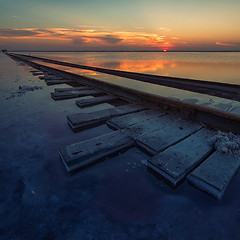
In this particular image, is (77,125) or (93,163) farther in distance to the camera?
(77,125)

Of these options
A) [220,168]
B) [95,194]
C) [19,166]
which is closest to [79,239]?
[95,194]

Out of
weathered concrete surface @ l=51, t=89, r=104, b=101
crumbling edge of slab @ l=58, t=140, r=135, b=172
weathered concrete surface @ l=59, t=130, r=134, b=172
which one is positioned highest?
weathered concrete surface @ l=59, t=130, r=134, b=172

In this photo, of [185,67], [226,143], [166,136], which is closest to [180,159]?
[166,136]

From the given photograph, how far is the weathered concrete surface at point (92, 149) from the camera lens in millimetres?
1902

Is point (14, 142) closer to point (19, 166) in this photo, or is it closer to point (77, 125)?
point (19, 166)

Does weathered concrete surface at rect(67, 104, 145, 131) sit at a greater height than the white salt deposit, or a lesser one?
lesser

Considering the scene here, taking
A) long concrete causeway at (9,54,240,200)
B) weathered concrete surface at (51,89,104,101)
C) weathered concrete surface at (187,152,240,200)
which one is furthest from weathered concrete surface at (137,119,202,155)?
weathered concrete surface at (51,89,104,101)

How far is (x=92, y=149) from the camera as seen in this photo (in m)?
2.08

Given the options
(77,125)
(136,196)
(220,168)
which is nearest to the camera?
(136,196)

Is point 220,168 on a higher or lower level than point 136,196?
higher

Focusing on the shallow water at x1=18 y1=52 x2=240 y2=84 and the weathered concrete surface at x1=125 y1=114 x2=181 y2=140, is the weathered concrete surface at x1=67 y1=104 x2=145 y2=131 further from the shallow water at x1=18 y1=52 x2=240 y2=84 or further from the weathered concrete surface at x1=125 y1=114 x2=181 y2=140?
the shallow water at x1=18 y1=52 x2=240 y2=84

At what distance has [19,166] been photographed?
1964 millimetres

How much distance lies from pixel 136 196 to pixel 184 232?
19.8 inches

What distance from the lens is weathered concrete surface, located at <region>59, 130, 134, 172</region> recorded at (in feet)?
6.24
